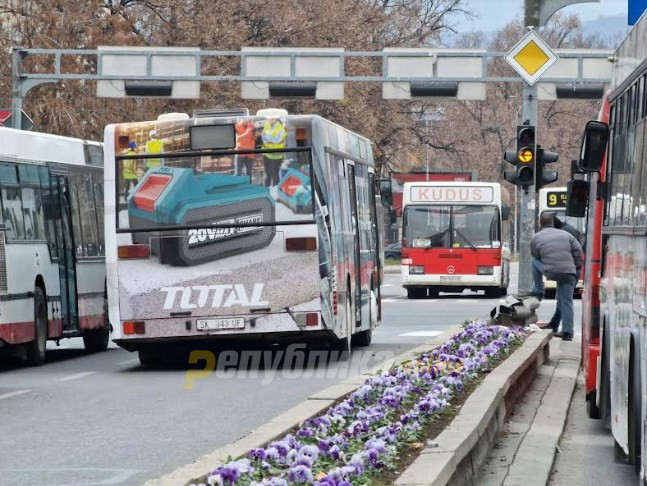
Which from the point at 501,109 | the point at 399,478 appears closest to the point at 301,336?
the point at 399,478

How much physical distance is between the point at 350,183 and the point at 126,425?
27.8 feet

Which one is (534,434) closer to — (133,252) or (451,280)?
(133,252)

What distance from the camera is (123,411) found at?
45.1 ft

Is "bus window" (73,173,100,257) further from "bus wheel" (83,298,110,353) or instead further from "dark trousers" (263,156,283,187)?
"dark trousers" (263,156,283,187)

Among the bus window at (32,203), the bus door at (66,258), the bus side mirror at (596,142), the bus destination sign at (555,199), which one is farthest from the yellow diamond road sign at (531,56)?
the bus destination sign at (555,199)

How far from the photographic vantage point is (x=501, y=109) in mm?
91312

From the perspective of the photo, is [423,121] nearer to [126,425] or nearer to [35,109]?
[35,109]

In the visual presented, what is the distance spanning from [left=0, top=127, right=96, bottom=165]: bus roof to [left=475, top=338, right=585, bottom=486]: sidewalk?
6.55 m

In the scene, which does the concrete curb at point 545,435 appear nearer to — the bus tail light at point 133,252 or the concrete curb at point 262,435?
the concrete curb at point 262,435

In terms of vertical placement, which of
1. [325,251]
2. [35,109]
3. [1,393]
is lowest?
[1,393]

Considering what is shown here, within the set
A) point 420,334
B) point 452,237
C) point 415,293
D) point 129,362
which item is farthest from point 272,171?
point 415,293

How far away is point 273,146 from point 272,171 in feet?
0.89

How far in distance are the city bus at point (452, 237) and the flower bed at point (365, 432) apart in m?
28.3

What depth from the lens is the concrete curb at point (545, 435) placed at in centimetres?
970
